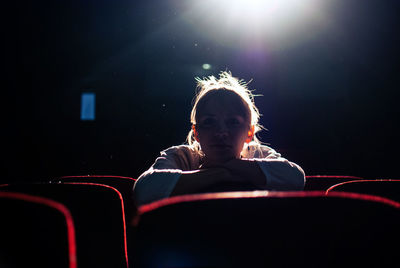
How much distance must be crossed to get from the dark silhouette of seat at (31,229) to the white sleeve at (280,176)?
530mm

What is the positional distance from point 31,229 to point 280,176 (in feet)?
1.97

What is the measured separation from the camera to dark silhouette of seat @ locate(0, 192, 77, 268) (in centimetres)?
41

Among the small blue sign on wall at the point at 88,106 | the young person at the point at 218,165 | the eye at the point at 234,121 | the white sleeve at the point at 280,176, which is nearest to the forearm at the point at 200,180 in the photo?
the young person at the point at 218,165

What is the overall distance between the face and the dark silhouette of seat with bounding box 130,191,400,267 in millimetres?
554

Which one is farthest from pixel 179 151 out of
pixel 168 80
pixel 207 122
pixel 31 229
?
pixel 168 80

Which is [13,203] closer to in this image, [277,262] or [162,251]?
[162,251]

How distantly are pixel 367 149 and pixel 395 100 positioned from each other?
785 millimetres

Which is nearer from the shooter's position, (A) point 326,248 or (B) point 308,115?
(A) point 326,248

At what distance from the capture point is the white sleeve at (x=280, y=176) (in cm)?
82

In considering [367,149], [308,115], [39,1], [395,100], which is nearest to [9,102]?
[39,1]

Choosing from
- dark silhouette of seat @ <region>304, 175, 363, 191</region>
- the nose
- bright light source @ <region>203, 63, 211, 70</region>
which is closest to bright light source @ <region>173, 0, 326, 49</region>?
bright light source @ <region>203, 63, 211, 70</region>

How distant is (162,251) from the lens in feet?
1.34

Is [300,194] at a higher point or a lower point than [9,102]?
lower

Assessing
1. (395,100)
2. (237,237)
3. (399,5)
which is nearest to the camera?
(237,237)
